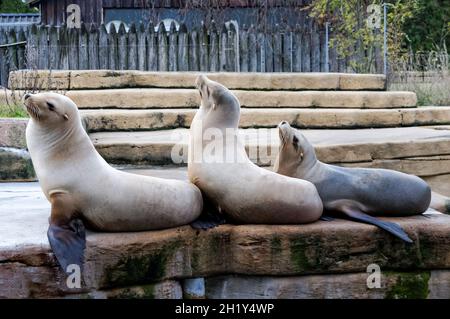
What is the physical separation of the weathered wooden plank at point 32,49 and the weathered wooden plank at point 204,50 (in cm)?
246

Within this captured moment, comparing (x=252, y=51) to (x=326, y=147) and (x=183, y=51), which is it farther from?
(x=326, y=147)

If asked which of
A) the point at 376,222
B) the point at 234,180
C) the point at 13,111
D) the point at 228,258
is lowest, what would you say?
the point at 228,258

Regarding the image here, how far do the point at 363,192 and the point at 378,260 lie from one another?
1.68 feet

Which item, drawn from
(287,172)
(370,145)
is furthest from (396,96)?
(287,172)

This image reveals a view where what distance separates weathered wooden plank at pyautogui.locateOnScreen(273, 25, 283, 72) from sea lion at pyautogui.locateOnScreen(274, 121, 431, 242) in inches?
296

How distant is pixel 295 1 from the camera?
18.9 meters

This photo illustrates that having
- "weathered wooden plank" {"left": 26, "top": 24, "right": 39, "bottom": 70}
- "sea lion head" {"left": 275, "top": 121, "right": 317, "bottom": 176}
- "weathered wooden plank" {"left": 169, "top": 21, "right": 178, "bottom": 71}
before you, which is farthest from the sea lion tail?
"weathered wooden plank" {"left": 169, "top": 21, "right": 178, "bottom": 71}

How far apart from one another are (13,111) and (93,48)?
3347 mm

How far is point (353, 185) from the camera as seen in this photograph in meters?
4.76

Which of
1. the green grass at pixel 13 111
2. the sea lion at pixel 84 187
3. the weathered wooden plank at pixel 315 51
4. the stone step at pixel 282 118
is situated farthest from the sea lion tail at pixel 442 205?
the weathered wooden plank at pixel 315 51

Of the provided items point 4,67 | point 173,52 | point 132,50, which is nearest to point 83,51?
point 132,50

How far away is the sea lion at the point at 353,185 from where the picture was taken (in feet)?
15.5

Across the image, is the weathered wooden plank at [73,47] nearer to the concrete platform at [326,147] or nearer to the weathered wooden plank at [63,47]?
→ the weathered wooden plank at [63,47]

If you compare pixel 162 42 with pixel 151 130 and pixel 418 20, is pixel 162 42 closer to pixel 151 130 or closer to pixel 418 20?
pixel 151 130
